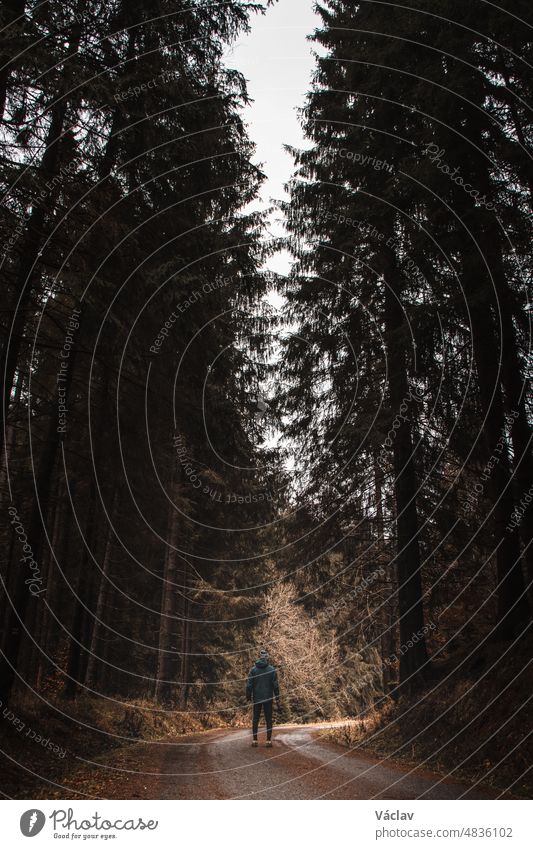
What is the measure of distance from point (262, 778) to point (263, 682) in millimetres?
5086

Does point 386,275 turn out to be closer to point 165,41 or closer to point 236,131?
point 236,131

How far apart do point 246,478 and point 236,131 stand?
1013 centimetres

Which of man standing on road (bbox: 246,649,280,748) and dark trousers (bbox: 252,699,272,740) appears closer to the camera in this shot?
dark trousers (bbox: 252,699,272,740)

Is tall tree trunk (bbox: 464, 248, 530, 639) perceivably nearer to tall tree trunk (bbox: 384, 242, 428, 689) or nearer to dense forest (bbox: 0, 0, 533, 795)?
dense forest (bbox: 0, 0, 533, 795)

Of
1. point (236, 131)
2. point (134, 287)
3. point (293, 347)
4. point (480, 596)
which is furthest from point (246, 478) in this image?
point (236, 131)

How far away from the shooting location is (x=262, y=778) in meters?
7.38

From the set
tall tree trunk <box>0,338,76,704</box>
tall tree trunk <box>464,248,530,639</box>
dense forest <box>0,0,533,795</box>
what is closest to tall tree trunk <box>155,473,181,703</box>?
dense forest <box>0,0,533,795</box>

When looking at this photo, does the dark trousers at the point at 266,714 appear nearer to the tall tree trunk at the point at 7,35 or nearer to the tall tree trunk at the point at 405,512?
the tall tree trunk at the point at 405,512

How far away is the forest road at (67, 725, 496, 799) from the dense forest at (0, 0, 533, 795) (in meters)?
0.84

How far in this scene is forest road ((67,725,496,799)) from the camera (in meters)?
6.27

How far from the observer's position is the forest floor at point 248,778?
6.25 metres

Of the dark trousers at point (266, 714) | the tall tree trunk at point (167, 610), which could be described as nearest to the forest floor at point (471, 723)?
the dark trousers at point (266, 714)

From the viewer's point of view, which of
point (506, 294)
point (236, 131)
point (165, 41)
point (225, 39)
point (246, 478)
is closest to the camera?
point (506, 294)

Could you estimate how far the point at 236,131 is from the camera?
38.7 feet
